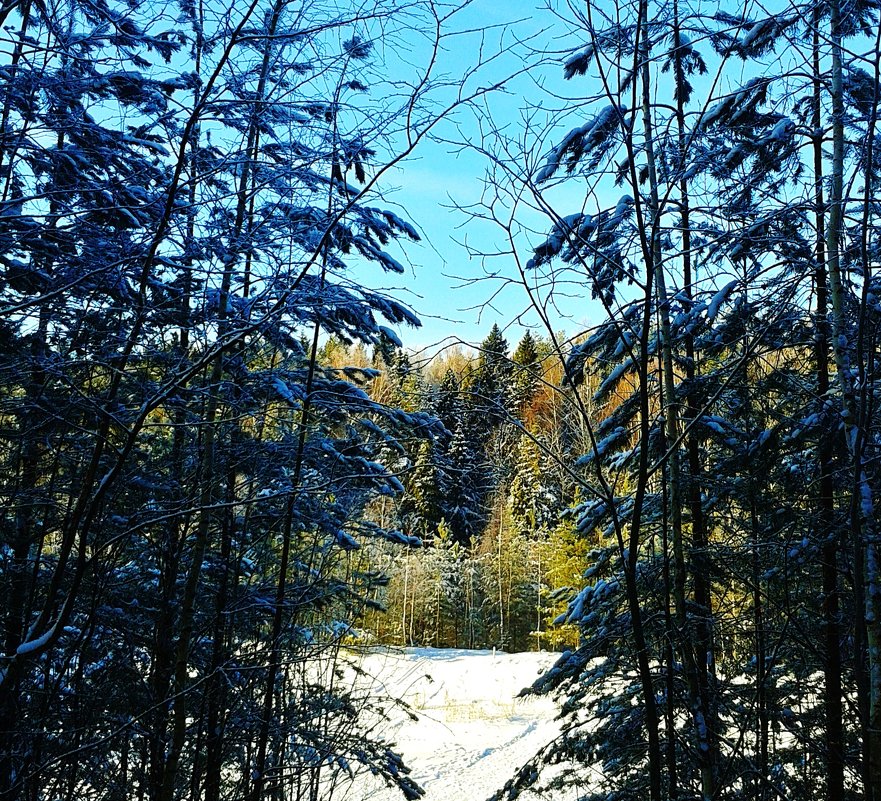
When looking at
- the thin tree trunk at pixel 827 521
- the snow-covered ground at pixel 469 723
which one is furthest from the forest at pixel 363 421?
the snow-covered ground at pixel 469 723

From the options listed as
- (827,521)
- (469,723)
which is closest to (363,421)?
(827,521)

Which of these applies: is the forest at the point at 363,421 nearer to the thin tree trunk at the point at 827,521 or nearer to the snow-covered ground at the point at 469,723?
the thin tree trunk at the point at 827,521

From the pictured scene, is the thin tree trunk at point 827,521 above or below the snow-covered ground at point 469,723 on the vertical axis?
above

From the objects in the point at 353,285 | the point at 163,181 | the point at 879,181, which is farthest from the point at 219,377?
the point at 879,181

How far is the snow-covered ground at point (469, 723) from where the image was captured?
513 inches

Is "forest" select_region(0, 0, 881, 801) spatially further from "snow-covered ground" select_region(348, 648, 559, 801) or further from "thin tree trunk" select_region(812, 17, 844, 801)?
"snow-covered ground" select_region(348, 648, 559, 801)

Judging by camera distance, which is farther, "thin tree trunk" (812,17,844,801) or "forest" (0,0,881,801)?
"thin tree trunk" (812,17,844,801)

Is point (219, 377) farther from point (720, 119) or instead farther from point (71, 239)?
point (720, 119)

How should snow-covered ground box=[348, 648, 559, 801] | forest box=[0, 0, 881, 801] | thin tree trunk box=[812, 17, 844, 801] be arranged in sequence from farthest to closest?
snow-covered ground box=[348, 648, 559, 801] → thin tree trunk box=[812, 17, 844, 801] → forest box=[0, 0, 881, 801]

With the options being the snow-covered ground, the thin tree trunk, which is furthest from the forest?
the snow-covered ground

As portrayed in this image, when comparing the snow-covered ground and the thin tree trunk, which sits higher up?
the thin tree trunk

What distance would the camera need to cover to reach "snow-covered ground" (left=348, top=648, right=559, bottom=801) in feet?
42.7

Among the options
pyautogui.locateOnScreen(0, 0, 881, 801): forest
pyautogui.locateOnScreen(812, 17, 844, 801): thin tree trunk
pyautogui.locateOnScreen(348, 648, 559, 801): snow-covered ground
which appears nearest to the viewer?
pyautogui.locateOnScreen(0, 0, 881, 801): forest

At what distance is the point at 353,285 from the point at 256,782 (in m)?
3.44
